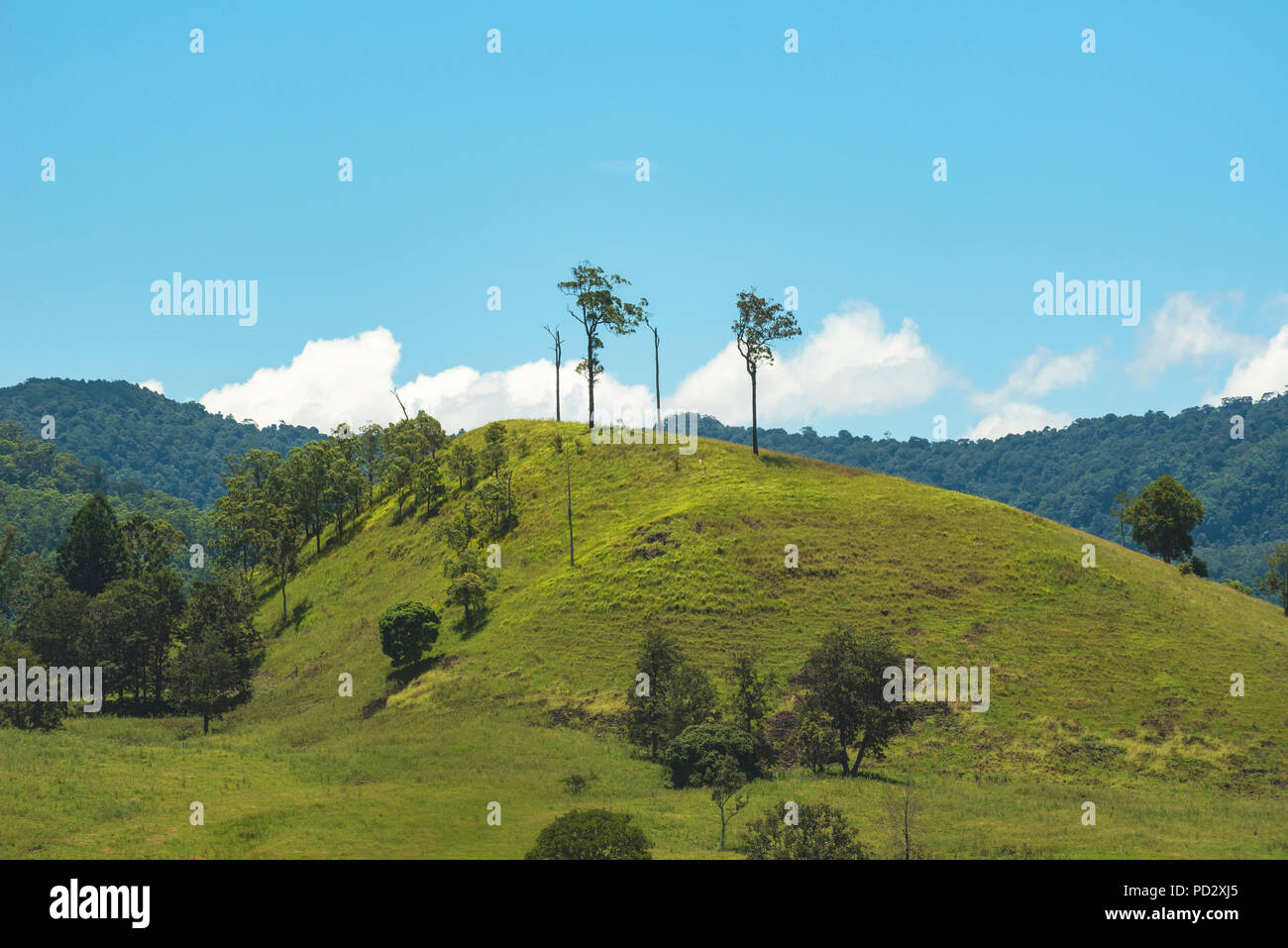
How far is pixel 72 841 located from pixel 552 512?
220 ft

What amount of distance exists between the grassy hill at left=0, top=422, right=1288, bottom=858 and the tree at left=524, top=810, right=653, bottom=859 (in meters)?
1.62

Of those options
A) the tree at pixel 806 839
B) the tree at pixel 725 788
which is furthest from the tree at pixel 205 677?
the tree at pixel 806 839

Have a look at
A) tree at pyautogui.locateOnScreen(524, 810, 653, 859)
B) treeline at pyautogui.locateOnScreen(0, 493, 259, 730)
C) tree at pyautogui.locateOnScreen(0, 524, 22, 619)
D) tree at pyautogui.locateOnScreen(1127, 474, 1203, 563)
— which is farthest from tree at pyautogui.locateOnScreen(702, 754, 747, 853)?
tree at pyautogui.locateOnScreen(0, 524, 22, 619)

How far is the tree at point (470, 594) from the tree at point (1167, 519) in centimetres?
6983

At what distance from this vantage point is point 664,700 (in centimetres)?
6750

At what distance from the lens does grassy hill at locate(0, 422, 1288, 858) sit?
1957 inches

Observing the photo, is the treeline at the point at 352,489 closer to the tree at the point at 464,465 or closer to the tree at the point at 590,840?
the tree at the point at 464,465

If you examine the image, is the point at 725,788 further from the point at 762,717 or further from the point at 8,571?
the point at 8,571

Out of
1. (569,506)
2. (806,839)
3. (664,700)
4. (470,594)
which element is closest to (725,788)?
(806,839)

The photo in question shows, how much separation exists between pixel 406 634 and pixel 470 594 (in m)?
7.80

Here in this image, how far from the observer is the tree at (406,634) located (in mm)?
86250
